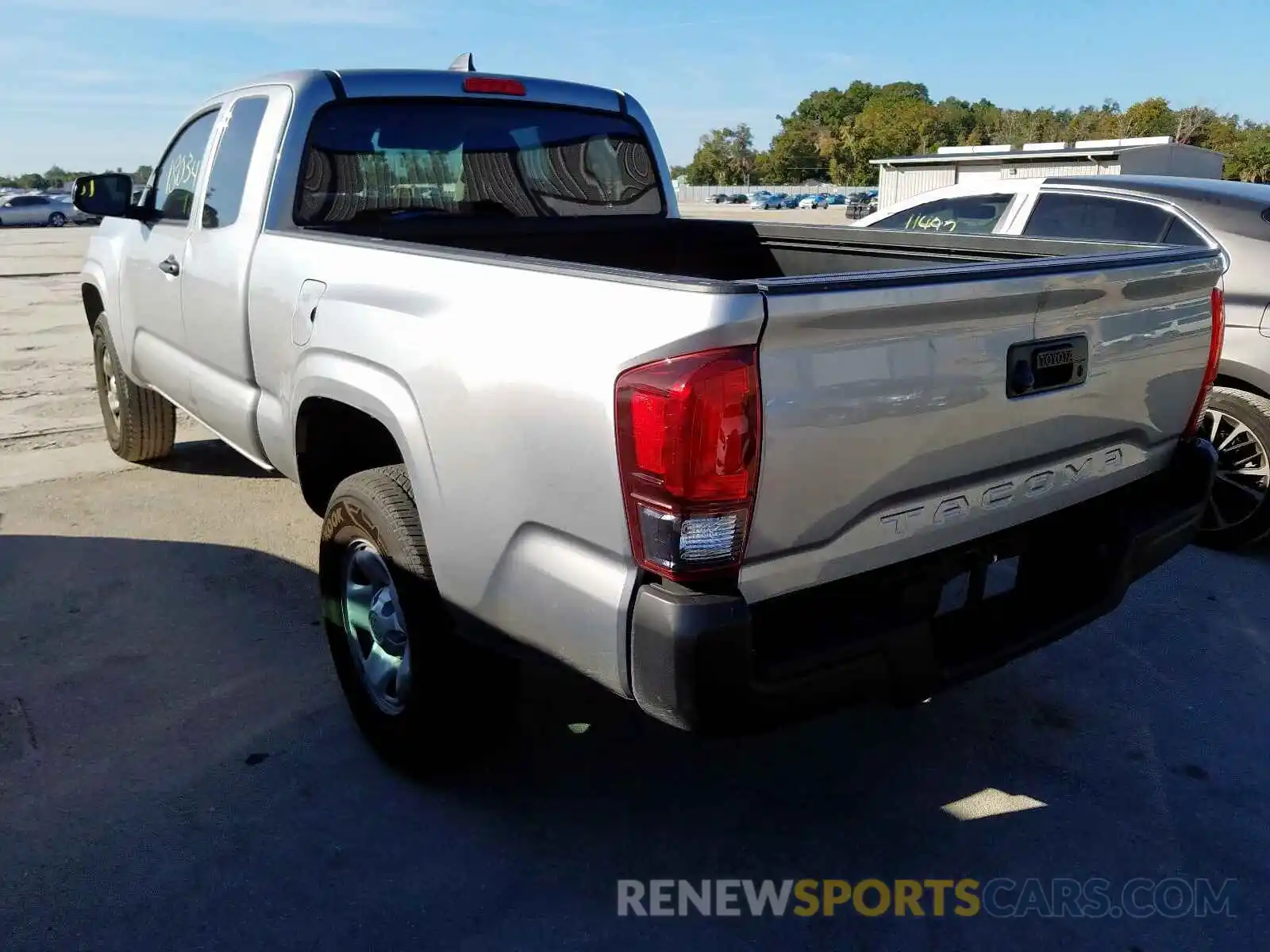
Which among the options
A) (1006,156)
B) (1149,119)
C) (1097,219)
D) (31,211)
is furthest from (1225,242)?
(1149,119)

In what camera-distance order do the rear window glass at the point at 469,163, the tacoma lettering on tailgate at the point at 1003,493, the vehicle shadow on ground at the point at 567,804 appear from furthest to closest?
the rear window glass at the point at 469,163
the vehicle shadow on ground at the point at 567,804
the tacoma lettering on tailgate at the point at 1003,493

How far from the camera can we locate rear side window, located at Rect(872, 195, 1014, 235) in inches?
243

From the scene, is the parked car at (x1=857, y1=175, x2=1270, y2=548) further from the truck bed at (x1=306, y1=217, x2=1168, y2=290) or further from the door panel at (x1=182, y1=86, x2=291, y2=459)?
the door panel at (x1=182, y1=86, x2=291, y2=459)

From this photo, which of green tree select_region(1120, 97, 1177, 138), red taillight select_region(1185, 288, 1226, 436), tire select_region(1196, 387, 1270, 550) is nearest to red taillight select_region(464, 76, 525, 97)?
red taillight select_region(1185, 288, 1226, 436)

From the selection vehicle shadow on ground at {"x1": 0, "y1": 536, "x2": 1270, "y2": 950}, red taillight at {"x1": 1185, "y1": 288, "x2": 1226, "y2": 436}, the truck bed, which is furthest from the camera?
the truck bed

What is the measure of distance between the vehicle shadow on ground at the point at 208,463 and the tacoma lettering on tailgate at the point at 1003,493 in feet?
14.4

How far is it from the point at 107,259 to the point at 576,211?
2652 mm

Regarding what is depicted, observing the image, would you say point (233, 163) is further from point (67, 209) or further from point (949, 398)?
point (67, 209)

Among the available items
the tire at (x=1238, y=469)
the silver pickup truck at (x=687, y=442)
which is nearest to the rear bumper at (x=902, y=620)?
the silver pickup truck at (x=687, y=442)

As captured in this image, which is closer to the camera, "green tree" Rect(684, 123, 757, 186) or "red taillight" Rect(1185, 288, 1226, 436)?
"red taillight" Rect(1185, 288, 1226, 436)

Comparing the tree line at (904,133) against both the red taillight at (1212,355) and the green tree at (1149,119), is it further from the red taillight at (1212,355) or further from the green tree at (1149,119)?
the red taillight at (1212,355)

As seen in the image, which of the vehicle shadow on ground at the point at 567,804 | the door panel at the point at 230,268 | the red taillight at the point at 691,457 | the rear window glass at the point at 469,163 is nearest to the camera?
the red taillight at the point at 691,457

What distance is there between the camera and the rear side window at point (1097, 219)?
211 inches

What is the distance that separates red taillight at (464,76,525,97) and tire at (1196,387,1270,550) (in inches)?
135
